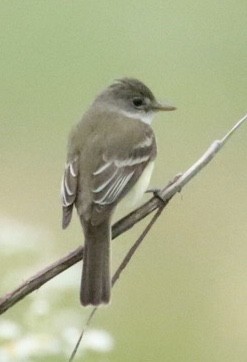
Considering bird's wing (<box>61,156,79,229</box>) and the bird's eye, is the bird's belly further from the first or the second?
the bird's eye

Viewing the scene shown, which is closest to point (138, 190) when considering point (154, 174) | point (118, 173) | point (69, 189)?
point (118, 173)

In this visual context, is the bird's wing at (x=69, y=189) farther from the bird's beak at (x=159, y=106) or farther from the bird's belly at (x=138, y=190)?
the bird's beak at (x=159, y=106)

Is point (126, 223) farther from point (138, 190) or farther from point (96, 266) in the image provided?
point (138, 190)

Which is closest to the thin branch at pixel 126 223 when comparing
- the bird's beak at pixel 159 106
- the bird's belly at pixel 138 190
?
the bird's belly at pixel 138 190

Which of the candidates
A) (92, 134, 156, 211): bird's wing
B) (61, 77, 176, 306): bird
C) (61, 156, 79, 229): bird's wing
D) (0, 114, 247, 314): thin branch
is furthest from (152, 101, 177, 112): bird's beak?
(0, 114, 247, 314): thin branch

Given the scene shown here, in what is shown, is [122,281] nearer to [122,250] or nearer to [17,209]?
[122,250]
